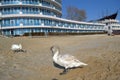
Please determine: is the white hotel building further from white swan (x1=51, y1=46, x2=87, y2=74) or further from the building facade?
white swan (x1=51, y1=46, x2=87, y2=74)

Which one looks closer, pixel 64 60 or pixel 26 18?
pixel 64 60

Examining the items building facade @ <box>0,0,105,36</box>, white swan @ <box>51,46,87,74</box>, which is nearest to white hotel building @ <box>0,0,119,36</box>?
building facade @ <box>0,0,105,36</box>

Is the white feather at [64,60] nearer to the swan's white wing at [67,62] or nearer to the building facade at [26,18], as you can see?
the swan's white wing at [67,62]

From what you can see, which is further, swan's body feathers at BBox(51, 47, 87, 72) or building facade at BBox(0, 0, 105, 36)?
building facade at BBox(0, 0, 105, 36)

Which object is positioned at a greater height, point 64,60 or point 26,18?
point 26,18

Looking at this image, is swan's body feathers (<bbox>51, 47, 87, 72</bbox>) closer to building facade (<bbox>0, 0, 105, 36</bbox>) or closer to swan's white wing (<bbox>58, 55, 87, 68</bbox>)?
swan's white wing (<bbox>58, 55, 87, 68</bbox>)

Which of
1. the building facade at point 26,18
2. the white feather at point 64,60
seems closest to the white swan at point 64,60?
the white feather at point 64,60

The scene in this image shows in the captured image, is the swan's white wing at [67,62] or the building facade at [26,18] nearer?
the swan's white wing at [67,62]

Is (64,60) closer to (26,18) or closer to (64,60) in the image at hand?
(64,60)

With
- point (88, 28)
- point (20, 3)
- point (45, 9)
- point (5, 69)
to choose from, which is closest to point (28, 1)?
point (20, 3)

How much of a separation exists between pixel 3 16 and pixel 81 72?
55072 millimetres

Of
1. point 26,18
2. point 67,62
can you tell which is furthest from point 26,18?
point 67,62

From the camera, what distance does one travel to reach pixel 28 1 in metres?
67.9

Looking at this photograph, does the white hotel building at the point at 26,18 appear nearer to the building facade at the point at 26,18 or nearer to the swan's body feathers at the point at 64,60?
the building facade at the point at 26,18
